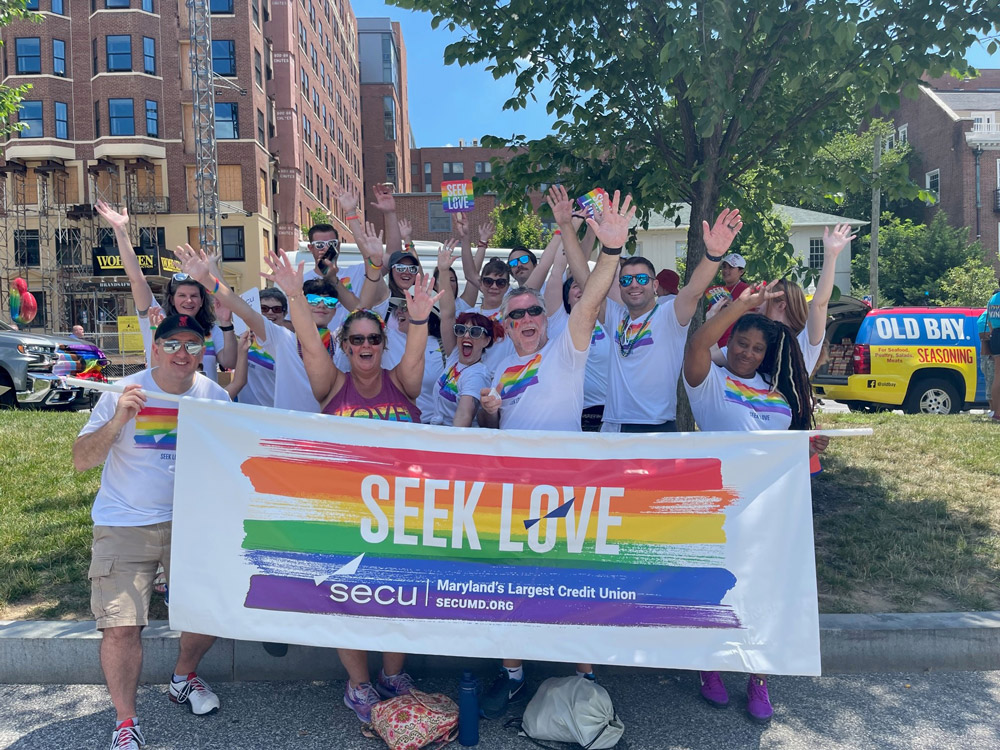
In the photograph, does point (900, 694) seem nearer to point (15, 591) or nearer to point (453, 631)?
point (453, 631)

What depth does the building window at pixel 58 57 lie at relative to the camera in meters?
38.5

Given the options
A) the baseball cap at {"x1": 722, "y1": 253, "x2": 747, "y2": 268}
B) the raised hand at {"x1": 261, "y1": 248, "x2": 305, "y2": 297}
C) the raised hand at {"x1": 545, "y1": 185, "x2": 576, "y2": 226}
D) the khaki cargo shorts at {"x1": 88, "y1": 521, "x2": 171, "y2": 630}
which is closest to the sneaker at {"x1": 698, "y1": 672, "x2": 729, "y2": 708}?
the raised hand at {"x1": 545, "y1": 185, "x2": 576, "y2": 226}

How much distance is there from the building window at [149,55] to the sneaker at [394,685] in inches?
1647

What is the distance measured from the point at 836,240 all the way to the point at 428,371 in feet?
8.18

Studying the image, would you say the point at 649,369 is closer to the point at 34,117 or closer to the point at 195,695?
the point at 195,695

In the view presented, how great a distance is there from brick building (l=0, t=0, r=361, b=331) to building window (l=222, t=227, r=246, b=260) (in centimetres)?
5

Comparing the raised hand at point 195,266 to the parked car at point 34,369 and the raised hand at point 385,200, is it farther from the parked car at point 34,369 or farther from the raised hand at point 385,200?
the parked car at point 34,369

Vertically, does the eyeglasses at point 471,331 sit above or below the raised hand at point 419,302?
below

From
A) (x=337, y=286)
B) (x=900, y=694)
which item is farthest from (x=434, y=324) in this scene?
(x=900, y=694)

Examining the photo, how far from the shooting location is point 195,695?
151 inches

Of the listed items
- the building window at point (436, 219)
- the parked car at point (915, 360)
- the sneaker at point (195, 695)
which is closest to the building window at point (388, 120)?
the building window at point (436, 219)

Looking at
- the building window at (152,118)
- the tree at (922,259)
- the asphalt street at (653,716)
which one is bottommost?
the asphalt street at (653,716)

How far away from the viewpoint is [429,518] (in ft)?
12.2

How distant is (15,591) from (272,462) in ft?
7.23
